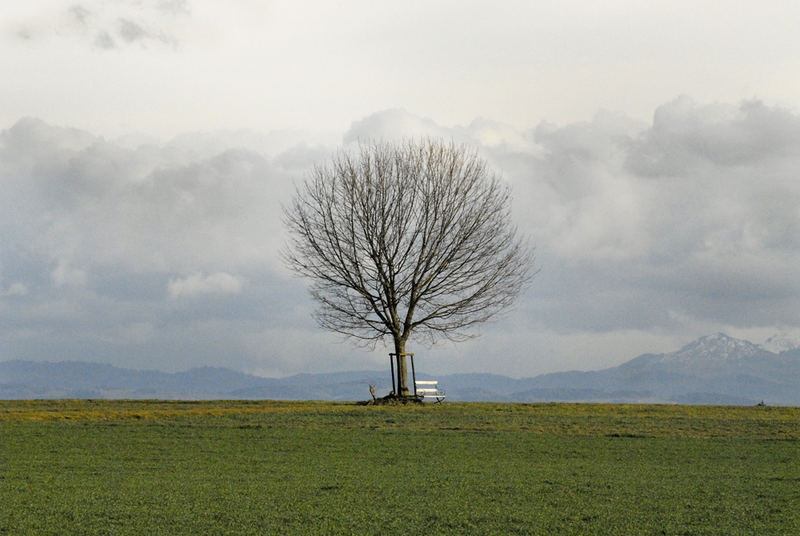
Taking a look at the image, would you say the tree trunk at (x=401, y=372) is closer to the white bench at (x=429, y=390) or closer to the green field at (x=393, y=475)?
the white bench at (x=429, y=390)

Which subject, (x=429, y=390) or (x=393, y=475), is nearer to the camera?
(x=393, y=475)

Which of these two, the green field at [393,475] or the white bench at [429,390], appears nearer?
the green field at [393,475]

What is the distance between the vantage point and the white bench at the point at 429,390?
3903 centimetres

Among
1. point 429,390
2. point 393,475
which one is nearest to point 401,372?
point 429,390

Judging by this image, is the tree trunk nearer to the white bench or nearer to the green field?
the white bench

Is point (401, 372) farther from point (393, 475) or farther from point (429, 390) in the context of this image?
point (393, 475)

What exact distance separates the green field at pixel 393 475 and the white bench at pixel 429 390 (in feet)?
38.3

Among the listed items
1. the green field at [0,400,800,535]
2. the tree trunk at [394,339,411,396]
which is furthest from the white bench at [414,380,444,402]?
the green field at [0,400,800,535]

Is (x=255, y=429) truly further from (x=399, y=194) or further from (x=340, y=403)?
(x=399, y=194)

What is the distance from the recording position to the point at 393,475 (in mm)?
14570

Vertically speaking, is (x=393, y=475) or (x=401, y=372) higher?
(x=401, y=372)

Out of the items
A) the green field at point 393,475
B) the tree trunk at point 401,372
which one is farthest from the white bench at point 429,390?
the green field at point 393,475

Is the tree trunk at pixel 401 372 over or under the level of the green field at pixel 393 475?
over

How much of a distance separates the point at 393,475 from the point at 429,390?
1000 inches
